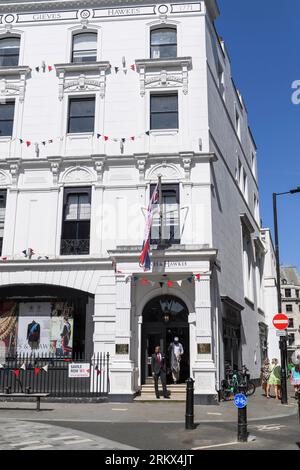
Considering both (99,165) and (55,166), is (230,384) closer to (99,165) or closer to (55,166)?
(99,165)

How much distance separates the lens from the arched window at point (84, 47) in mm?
22109

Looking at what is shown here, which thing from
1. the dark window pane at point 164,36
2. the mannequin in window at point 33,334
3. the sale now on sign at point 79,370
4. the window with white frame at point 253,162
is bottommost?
the sale now on sign at point 79,370

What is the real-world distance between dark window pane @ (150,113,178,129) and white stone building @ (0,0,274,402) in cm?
5

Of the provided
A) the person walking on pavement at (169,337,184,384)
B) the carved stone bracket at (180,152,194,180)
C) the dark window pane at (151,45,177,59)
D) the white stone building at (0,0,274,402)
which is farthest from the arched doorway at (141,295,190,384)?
the dark window pane at (151,45,177,59)

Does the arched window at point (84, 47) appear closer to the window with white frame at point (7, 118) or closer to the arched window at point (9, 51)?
the arched window at point (9, 51)

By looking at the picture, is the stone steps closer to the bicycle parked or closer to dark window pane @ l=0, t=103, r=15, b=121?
the bicycle parked

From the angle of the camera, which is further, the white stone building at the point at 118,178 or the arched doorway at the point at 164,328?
the arched doorway at the point at 164,328

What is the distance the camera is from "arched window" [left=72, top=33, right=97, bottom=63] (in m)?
22.1

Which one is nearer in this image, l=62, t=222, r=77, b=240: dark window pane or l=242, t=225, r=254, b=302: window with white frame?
l=62, t=222, r=77, b=240: dark window pane

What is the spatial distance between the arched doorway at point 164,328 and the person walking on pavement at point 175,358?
275mm

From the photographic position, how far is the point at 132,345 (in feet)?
58.7

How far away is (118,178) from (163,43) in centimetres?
684

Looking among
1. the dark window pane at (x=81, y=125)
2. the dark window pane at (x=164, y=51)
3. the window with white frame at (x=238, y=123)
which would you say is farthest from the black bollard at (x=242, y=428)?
the window with white frame at (x=238, y=123)

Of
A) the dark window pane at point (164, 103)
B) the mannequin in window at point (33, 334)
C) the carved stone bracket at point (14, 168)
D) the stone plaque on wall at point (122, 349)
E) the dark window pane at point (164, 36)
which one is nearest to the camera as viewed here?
the stone plaque on wall at point (122, 349)
